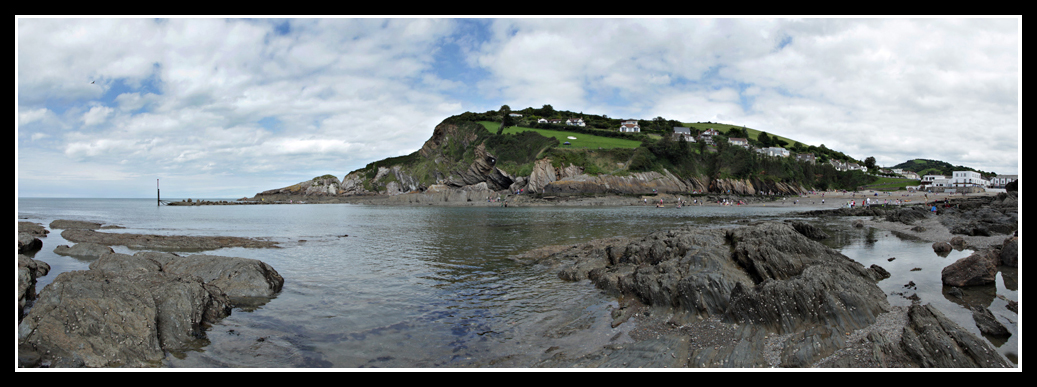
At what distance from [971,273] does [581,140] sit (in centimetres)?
9454

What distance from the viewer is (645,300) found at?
9.53 metres

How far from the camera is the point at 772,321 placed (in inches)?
272

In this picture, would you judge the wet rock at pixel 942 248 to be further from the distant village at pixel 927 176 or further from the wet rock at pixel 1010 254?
the distant village at pixel 927 176

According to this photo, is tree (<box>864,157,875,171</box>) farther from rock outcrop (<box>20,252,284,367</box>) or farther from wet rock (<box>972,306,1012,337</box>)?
rock outcrop (<box>20,252,284,367</box>)

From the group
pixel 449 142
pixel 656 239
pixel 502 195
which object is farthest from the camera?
pixel 449 142

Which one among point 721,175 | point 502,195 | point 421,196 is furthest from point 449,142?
point 721,175

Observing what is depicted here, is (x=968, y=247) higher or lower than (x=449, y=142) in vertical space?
lower

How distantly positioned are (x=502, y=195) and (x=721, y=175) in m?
50.1

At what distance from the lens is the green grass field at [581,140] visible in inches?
3853

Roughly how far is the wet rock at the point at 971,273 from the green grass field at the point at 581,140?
3362 inches

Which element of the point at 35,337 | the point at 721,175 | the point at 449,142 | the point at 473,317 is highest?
the point at 449,142

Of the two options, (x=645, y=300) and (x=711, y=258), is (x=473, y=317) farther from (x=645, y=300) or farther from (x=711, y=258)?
(x=711, y=258)

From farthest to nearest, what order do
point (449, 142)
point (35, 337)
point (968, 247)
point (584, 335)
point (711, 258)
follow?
1. point (449, 142)
2. point (968, 247)
3. point (711, 258)
4. point (584, 335)
5. point (35, 337)

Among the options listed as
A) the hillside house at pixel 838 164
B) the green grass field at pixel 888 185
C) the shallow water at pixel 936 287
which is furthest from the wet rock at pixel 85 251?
the hillside house at pixel 838 164
